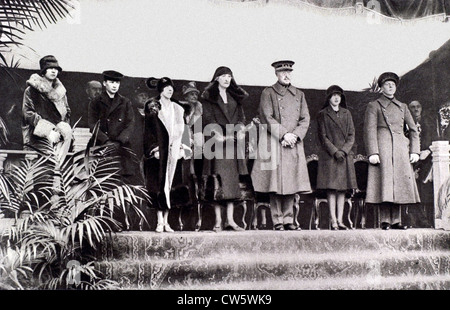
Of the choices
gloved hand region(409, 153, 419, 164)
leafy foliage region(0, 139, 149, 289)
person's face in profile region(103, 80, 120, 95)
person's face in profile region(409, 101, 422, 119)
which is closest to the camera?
leafy foliage region(0, 139, 149, 289)

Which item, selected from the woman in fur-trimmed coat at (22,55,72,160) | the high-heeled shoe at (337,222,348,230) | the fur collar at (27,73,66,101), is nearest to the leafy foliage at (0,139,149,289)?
the woman in fur-trimmed coat at (22,55,72,160)

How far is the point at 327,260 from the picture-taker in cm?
780

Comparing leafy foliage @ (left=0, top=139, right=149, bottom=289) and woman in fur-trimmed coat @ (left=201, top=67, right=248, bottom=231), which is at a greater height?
woman in fur-trimmed coat @ (left=201, top=67, right=248, bottom=231)

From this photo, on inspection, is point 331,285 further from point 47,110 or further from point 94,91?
point 47,110

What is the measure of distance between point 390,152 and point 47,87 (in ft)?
13.4

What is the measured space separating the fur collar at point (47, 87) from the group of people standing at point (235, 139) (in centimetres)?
1

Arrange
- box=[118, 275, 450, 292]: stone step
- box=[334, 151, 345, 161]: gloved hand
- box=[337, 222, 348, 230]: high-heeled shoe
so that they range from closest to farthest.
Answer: box=[118, 275, 450, 292]: stone step → box=[337, 222, 348, 230]: high-heeled shoe → box=[334, 151, 345, 161]: gloved hand

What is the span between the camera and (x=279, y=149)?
8125 millimetres

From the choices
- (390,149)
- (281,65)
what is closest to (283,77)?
(281,65)

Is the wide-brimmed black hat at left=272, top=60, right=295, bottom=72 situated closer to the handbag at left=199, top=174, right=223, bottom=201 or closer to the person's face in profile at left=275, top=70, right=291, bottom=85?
the person's face in profile at left=275, top=70, right=291, bottom=85

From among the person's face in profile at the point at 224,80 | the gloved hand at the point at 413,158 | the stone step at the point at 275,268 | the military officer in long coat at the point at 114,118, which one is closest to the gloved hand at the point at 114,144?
the military officer in long coat at the point at 114,118

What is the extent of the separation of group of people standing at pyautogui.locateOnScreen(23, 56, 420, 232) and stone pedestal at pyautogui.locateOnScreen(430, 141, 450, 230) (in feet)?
0.86

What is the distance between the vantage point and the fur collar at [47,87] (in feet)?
25.1

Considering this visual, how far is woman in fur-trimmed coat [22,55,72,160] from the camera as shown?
24.8 ft
